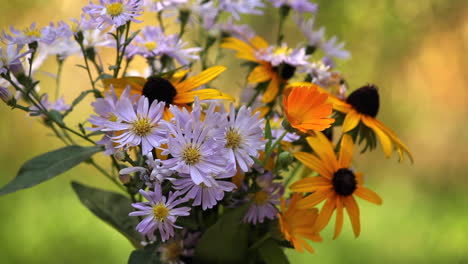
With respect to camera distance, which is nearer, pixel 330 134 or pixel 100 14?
pixel 100 14

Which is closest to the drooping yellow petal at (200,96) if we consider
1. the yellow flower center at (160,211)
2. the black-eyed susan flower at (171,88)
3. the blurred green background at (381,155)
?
the black-eyed susan flower at (171,88)

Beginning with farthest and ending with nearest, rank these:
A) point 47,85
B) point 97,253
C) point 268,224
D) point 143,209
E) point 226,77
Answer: point 226,77
point 47,85
point 97,253
point 268,224
point 143,209

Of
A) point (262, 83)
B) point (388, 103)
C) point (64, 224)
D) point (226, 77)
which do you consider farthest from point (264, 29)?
point (262, 83)

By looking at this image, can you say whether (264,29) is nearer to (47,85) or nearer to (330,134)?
(47,85)

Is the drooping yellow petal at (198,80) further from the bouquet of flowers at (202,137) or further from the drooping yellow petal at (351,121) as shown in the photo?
the drooping yellow petal at (351,121)

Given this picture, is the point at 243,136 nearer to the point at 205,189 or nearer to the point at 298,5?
the point at 205,189
